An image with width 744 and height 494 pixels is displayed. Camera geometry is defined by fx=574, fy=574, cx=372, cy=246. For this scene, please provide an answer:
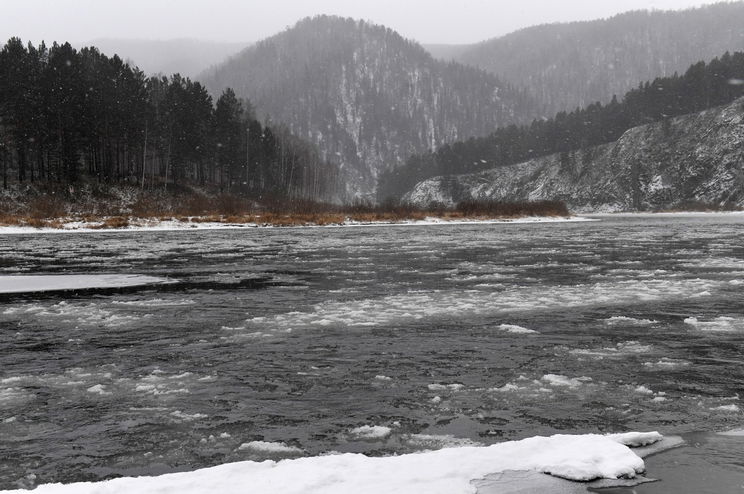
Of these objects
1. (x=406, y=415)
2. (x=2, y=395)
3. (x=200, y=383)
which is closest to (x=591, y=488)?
(x=406, y=415)

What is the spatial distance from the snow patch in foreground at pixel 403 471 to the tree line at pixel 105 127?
63.1 m

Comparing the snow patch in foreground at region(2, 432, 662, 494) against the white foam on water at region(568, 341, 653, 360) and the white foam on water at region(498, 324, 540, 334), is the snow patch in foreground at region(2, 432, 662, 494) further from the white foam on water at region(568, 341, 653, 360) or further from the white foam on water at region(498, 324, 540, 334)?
the white foam on water at region(498, 324, 540, 334)

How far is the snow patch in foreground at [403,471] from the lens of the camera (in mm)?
4078

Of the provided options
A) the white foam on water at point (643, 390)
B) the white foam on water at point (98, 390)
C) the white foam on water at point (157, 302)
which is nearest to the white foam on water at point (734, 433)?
the white foam on water at point (643, 390)

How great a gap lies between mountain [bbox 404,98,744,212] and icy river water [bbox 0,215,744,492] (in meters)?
88.2

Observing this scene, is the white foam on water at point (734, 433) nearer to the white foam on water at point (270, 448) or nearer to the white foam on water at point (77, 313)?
the white foam on water at point (270, 448)

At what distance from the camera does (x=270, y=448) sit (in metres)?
5.26

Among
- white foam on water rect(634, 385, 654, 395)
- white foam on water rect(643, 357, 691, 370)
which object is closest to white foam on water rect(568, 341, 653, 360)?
white foam on water rect(643, 357, 691, 370)

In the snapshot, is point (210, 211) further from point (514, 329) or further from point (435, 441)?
point (435, 441)

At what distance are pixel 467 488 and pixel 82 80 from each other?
243 ft

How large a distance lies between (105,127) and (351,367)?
67.7 metres

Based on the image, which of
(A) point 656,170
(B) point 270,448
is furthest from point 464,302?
(A) point 656,170

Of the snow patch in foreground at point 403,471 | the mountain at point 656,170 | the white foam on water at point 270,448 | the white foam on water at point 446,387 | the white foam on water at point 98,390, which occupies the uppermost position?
the mountain at point 656,170

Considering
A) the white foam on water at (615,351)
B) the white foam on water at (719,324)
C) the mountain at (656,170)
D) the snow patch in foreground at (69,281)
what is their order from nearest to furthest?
the white foam on water at (615,351) < the white foam on water at (719,324) < the snow patch in foreground at (69,281) < the mountain at (656,170)
